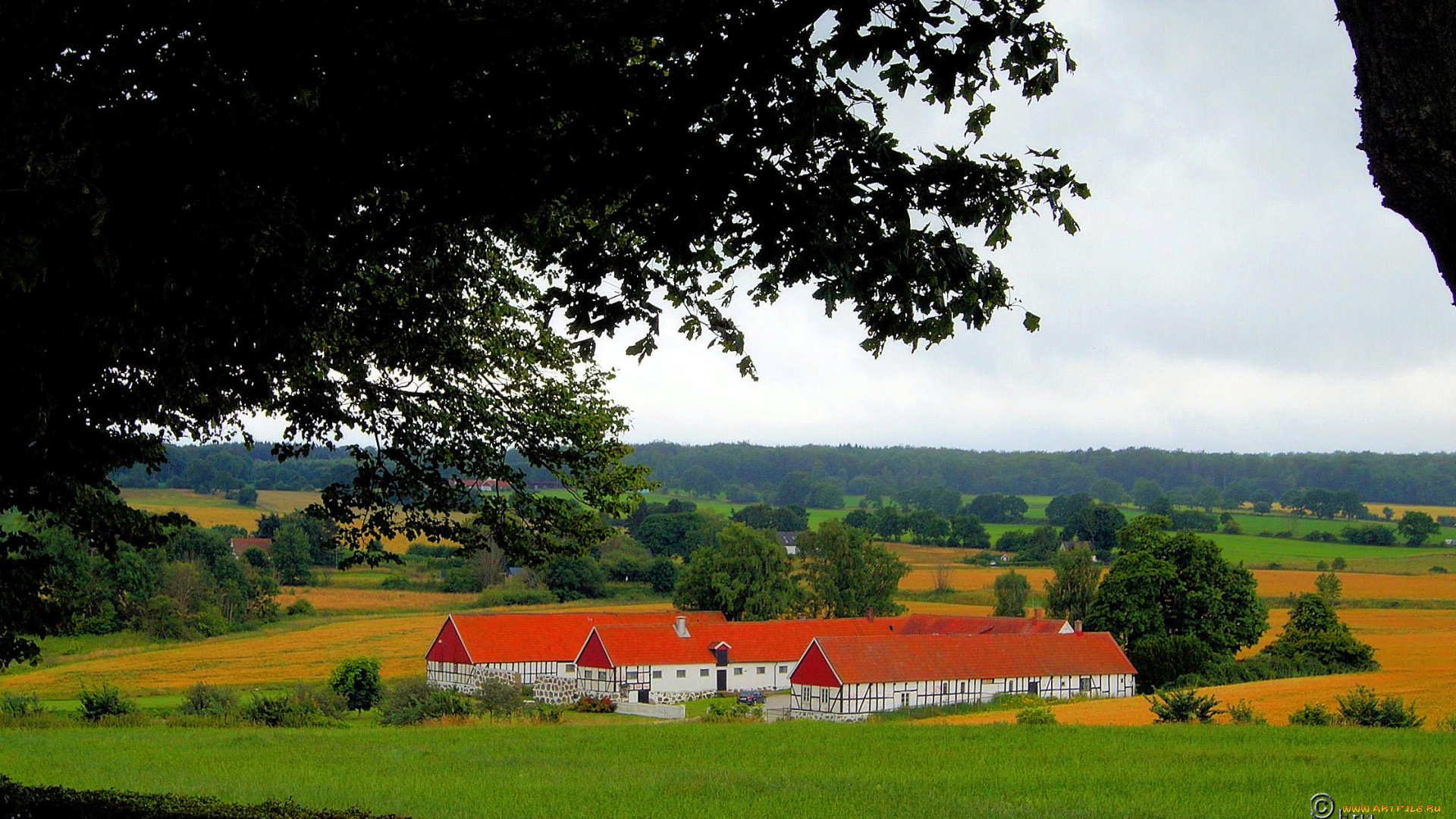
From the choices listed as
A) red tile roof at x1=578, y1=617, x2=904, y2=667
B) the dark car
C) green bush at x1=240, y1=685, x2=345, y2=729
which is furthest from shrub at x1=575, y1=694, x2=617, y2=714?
green bush at x1=240, y1=685, x2=345, y2=729

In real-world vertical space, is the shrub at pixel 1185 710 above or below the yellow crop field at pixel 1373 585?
above

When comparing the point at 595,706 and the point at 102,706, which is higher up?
the point at 102,706

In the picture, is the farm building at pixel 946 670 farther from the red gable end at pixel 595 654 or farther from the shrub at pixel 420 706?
the shrub at pixel 420 706

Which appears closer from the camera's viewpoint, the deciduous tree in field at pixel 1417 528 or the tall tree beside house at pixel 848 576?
the tall tree beside house at pixel 848 576

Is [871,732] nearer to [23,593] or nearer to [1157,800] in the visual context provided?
[1157,800]

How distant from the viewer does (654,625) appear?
5834 cm

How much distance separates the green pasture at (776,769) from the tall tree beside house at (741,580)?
45.7 meters

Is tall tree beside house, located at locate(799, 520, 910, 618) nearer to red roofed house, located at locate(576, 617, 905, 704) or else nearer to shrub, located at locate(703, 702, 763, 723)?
red roofed house, located at locate(576, 617, 905, 704)

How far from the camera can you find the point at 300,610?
75438 mm

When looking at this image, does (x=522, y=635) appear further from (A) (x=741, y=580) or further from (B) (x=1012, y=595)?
(B) (x=1012, y=595)

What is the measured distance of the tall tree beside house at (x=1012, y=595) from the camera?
78062mm

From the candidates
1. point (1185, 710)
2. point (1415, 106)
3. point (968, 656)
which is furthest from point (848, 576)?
point (1415, 106)

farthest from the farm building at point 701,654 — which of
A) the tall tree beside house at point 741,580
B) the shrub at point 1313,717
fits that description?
the shrub at point 1313,717

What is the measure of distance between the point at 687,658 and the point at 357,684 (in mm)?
17617
